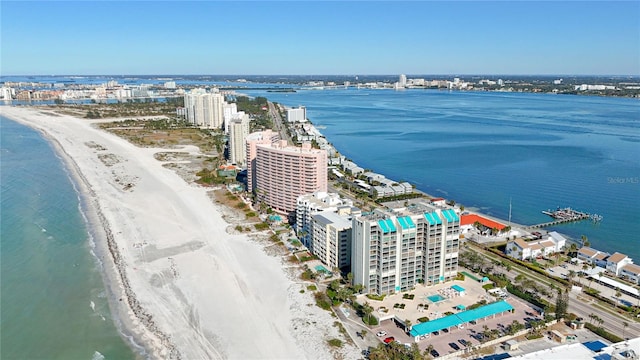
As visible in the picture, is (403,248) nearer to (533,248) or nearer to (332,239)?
(332,239)

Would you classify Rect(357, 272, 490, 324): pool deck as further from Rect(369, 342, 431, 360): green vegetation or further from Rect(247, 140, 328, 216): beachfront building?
Rect(247, 140, 328, 216): beachfront building

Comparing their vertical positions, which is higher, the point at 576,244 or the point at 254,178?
the point at 254,178

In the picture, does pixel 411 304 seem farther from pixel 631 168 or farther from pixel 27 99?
pixel 27 99

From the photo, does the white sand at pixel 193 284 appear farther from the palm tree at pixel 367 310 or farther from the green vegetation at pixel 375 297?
the green vegetation at pixel 375 297

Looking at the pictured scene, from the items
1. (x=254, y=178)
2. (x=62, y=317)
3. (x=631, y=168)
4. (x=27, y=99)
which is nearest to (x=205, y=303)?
(x=62, y=317)

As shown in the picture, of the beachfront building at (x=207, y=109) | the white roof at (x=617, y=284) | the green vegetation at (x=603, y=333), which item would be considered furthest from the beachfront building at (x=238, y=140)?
the green vegetation at (x=603, y=333)
